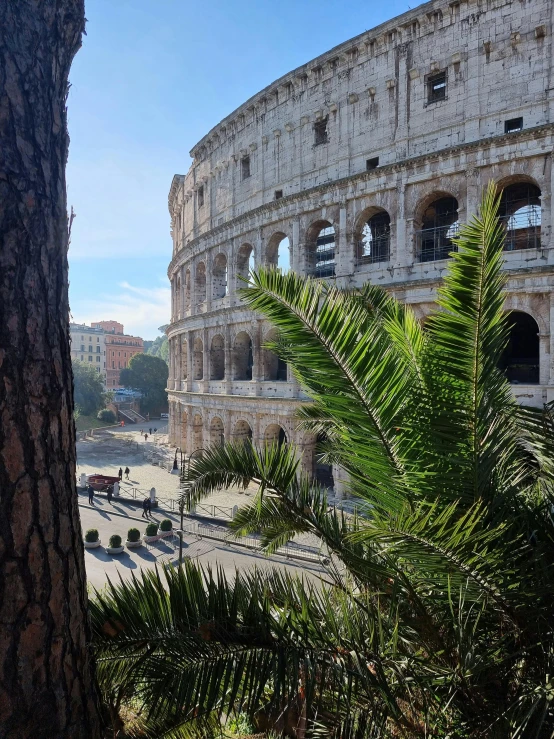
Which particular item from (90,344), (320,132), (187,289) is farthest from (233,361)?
(90,344)

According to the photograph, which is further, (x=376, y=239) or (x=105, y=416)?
(x=105, y=416)

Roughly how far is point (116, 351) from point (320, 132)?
202 feet

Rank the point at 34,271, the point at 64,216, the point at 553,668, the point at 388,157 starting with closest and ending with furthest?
the point at 34,271 < the point at 64,216 < the point at 553,668 < the point at 388,157

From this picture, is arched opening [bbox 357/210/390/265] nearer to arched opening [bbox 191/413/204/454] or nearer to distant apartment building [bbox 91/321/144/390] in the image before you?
arched opening [bbox 191/413/204/454]

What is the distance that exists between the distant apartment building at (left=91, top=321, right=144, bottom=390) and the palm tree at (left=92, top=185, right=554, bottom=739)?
71812mm

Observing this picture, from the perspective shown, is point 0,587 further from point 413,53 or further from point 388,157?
point 413,53

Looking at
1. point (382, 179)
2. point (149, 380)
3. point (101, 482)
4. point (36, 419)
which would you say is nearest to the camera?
point (36, 419)

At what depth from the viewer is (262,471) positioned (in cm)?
363

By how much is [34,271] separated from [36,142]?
1.83 feet

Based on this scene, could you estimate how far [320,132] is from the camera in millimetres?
18828

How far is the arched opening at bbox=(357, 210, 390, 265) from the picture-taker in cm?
1789

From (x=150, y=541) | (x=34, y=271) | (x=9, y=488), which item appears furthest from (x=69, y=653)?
(x=150, y=541)

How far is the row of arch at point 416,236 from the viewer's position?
15.5 meters

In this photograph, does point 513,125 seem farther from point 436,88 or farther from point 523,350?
point 523,350
